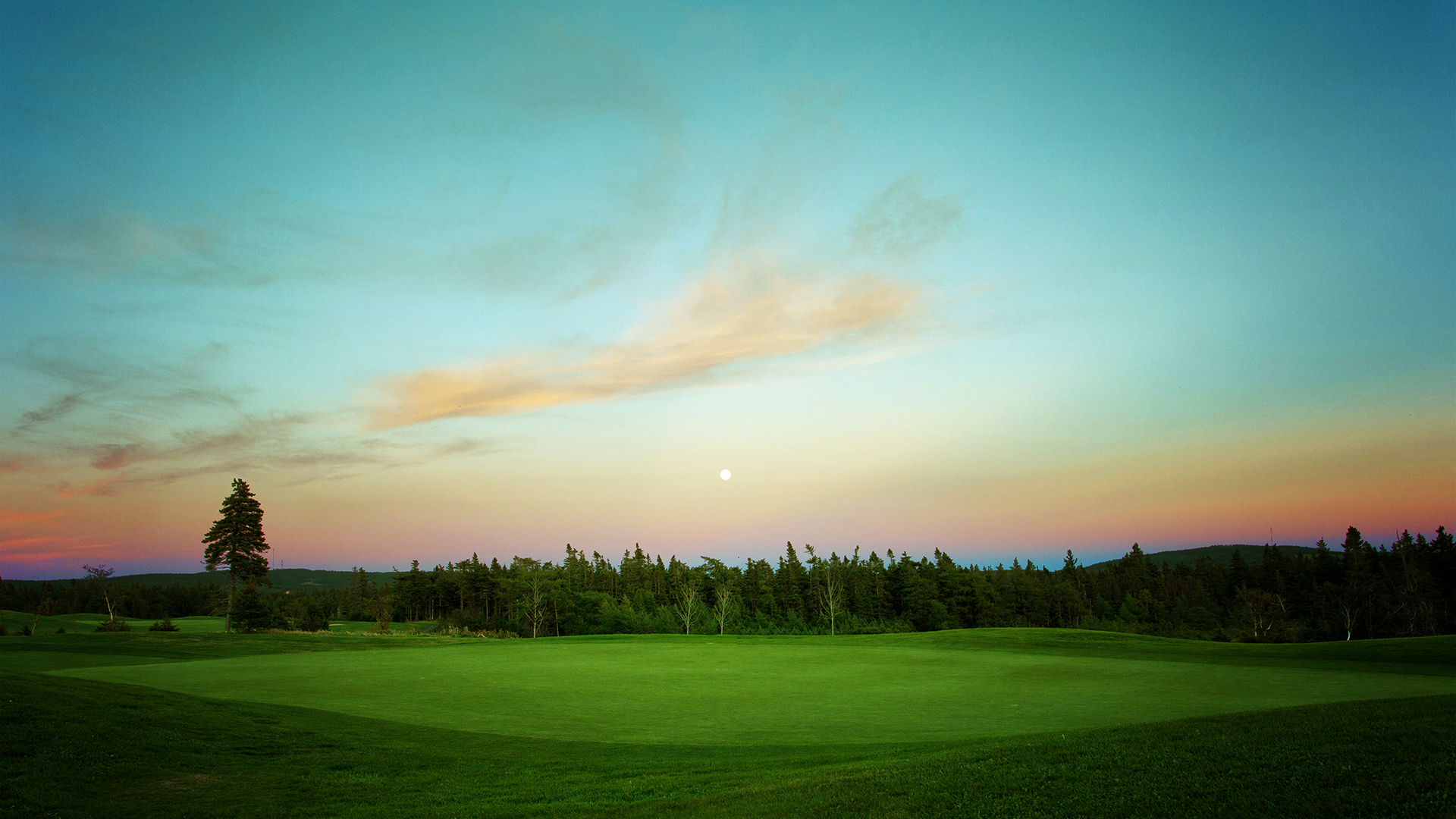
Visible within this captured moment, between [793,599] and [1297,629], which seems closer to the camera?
[1297,629]

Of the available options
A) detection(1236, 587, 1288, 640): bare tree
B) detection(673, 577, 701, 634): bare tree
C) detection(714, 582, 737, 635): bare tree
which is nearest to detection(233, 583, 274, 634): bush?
detection(673, 577, 701, 634): bare tree

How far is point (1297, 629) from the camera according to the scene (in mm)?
83188

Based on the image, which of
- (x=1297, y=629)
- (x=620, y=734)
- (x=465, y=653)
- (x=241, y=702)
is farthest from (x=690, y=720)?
(x=1297, y=629)

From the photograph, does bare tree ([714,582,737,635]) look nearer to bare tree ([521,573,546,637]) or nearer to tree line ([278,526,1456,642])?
tree line ([278,526,1456,642])

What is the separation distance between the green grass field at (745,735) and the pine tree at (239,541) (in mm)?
33043

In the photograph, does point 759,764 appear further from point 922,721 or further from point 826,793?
point 922,721

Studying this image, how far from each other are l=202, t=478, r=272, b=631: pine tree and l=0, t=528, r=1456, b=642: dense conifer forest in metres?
18.9

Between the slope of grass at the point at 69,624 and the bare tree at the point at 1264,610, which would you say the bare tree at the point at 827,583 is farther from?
the slope of grass at the point at 69,624

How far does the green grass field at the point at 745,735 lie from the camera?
8734 millimetres

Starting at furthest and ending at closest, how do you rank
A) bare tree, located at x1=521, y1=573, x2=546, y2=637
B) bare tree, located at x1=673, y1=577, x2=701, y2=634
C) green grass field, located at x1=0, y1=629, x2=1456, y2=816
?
1. bare tree, located at x1=521, y1=573, x2=546, y2=637
2. bare tree, located at x1=673, y1=577, x2=701, y2=634
3. green grass field, located at x1=0, y1=629, x2=1456, y2=816

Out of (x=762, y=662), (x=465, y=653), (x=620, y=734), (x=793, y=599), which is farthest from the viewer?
(x=793, y=599)

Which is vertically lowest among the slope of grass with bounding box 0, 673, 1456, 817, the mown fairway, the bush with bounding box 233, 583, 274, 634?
the bush with bounding box 233, 583, 274, 634

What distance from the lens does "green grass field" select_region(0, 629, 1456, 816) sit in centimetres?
873

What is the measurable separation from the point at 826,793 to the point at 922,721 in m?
8.83
